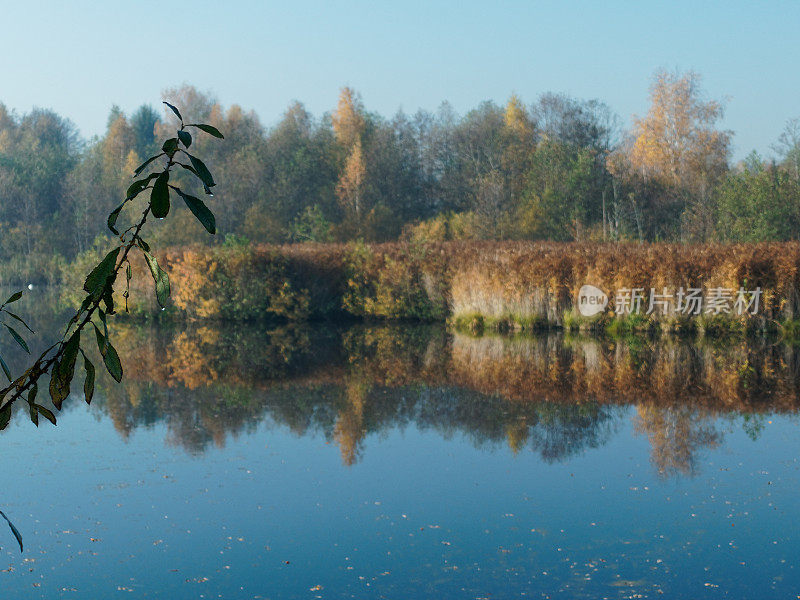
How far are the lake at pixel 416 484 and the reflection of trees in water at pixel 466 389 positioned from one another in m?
0.06

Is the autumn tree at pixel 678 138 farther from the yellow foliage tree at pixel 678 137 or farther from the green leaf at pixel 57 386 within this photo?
the green leaf at pixel 57 386

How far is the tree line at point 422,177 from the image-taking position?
40.5 meters

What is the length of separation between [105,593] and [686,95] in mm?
51552

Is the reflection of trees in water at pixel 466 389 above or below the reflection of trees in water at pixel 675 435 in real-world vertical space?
above

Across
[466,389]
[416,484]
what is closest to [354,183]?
[466,389]

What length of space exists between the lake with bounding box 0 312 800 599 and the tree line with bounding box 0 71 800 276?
86.3 feet

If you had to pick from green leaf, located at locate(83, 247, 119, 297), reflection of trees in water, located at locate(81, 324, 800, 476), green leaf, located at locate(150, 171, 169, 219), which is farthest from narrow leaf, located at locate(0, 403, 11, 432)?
reflection of trees in water, located at locate(81, 324, 800, 476)

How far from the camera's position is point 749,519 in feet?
21.6

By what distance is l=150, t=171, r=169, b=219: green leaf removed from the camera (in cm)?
142

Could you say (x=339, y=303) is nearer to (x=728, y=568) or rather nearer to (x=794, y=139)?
(x=728, y=568)

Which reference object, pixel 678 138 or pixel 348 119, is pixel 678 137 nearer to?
pixel 678 138

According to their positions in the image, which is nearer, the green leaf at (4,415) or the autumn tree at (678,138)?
the green leaf at (4,415)

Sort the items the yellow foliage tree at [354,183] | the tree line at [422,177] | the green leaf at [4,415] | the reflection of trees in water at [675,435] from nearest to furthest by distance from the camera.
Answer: the green leaf at [4,415] < the reflection of trees in water at [675,435] < the tree line at [422,177] < the yellow foliage tree at [354,183]

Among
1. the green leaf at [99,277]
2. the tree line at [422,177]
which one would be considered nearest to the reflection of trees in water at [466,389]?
the green leaf at [99,277]
